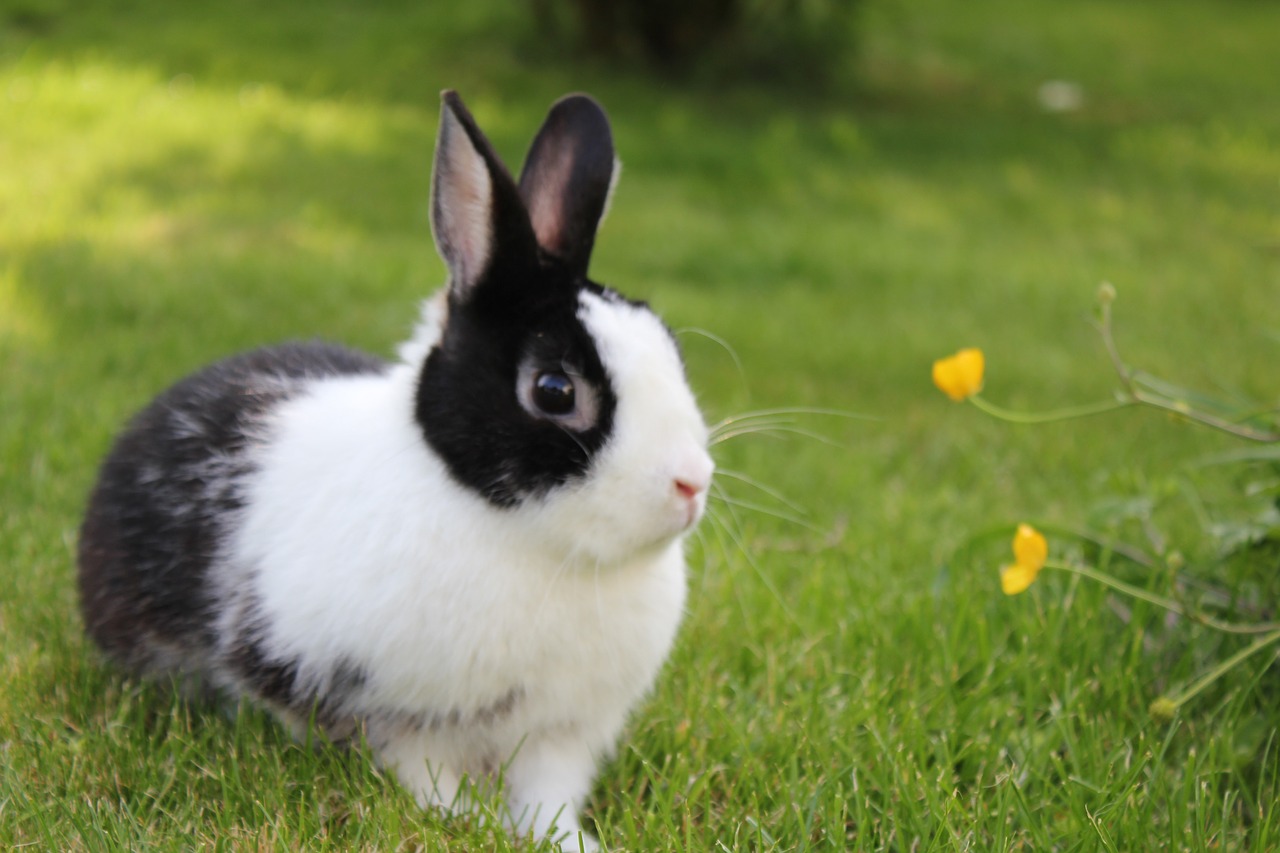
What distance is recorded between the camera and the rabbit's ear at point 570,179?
226 centimetres

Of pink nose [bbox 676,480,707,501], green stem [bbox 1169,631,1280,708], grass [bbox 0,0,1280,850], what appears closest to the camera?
pink nose [bbox 676,480,707,501]

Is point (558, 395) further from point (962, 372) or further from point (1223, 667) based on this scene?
point (1223, 667)

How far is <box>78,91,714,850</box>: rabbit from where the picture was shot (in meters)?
1.98

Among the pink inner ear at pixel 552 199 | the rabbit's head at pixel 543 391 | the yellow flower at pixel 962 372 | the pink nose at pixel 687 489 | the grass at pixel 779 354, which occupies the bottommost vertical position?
the grass at pixel 779 354

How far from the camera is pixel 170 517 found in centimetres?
242

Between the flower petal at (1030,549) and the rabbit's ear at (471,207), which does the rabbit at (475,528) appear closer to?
the rabbit's ear at (471,207)

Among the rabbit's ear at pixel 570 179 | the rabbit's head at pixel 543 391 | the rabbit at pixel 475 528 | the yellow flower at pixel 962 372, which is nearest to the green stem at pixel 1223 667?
the yellow flower at pixel 962 372

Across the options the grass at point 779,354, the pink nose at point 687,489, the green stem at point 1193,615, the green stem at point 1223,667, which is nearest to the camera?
the pink nose at point 687,489

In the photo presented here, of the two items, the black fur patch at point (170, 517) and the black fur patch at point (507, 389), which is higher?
the black fur patch at point (507, 389)

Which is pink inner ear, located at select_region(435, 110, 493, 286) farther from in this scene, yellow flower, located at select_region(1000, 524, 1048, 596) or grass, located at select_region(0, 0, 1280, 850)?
yellow flower, located at select_region(1000, 524, 1048, 596)

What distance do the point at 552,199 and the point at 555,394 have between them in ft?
1.56

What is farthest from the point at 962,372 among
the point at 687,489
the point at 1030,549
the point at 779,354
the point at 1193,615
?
the point at 779,354

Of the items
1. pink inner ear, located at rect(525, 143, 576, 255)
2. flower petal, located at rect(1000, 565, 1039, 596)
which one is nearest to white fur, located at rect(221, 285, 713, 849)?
pink inner ear, located at rect(525, 143, 576, 255)

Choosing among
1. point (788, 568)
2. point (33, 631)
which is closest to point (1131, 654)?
point (788, 568)
